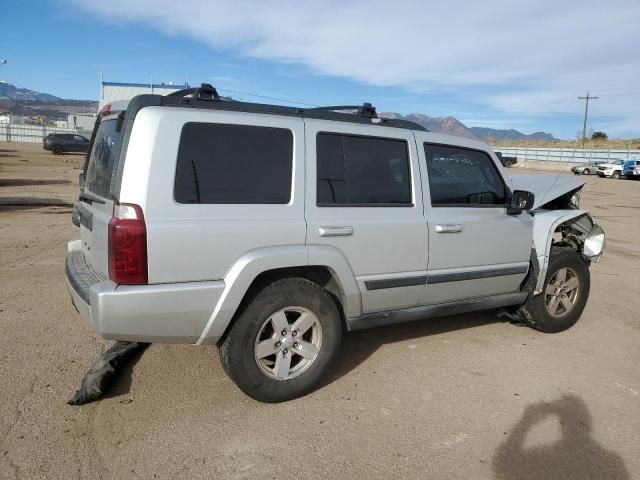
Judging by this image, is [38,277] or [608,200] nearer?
[38,277]

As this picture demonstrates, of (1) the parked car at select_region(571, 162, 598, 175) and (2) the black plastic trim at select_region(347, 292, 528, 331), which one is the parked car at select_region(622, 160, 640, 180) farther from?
(2) the black plastic trim at select_region(347, 292, 528, 331)

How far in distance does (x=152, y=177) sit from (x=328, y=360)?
1687 mm

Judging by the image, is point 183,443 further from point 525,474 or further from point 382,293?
point 525,474

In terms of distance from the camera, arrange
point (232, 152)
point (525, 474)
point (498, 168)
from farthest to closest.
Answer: point (498, 168) → point (232, 152) → point (525, 474)

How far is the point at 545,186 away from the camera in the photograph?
506 centimetres

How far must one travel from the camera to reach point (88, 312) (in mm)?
2955

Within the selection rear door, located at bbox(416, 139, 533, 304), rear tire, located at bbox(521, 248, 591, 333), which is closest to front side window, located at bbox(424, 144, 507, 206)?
rear door, located at bbox(416, 139, 533, 304)

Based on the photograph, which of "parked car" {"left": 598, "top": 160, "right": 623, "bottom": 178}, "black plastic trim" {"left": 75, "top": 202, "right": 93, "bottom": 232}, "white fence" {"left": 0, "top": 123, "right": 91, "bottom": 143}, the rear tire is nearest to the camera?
"black plastic trim" {"left": 75, "top": 202, "right": 93, "bottom": 232}

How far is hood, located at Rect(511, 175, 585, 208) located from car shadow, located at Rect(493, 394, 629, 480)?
204 cm

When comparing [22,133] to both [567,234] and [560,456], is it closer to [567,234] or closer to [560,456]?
[567,234]

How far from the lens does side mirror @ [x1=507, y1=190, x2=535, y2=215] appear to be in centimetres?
413

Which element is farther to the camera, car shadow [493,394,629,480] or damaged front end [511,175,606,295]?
damaged front end [511,175,606,295]

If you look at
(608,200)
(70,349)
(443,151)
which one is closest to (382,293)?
(443,151)

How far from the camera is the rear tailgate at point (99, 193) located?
300cm
